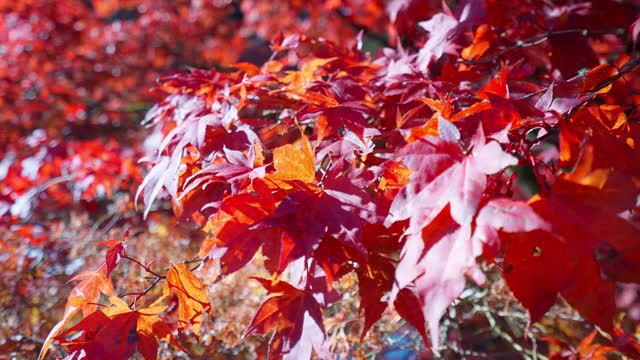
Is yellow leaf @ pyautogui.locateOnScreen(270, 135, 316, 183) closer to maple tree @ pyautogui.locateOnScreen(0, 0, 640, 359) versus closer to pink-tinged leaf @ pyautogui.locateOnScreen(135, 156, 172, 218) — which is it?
maple tree @ pyautogui.locateOnScreen(0, 0, 640, 359)

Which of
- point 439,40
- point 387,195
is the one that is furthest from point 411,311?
point 439,40

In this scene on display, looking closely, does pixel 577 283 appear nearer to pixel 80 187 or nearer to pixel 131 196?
pixel 131 196

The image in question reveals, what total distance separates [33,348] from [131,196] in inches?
38.8

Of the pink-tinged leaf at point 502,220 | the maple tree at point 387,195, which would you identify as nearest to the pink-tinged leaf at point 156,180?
the maple tree at point 387,195

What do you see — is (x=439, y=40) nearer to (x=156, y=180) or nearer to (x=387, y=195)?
(x=387, y=195)

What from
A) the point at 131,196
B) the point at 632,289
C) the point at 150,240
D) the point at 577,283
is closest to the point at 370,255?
→ the point at 577,283

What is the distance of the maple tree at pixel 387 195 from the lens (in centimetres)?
73

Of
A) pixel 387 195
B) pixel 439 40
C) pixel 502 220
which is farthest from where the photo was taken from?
pixel 439 40

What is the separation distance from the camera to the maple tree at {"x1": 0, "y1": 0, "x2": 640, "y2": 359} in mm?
730

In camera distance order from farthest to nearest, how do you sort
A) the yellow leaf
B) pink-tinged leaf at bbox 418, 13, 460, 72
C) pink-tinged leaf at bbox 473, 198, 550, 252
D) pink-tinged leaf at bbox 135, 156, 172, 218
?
pink-tinged leaf at bbox 418, 13, 460, 72, pink-tinged leaf at bbox 135, 156, 172, 218, the yellow leaf, pink-tinged leaf at bbox 473, 198, 550, 252

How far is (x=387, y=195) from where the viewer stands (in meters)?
0.91

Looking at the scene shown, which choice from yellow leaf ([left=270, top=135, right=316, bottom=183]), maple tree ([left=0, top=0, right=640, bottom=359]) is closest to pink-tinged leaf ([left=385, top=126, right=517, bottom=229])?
maple tree ([left=0, top=0, right=640, bottom=359])

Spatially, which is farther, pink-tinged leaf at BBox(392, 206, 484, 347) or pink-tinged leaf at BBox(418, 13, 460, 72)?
pink-tinged leaf at BBox(418, 13, 460, 72)

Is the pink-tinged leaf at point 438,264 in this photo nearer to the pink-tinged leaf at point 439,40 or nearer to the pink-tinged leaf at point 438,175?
the pink-tinged leaf at point 438,175
